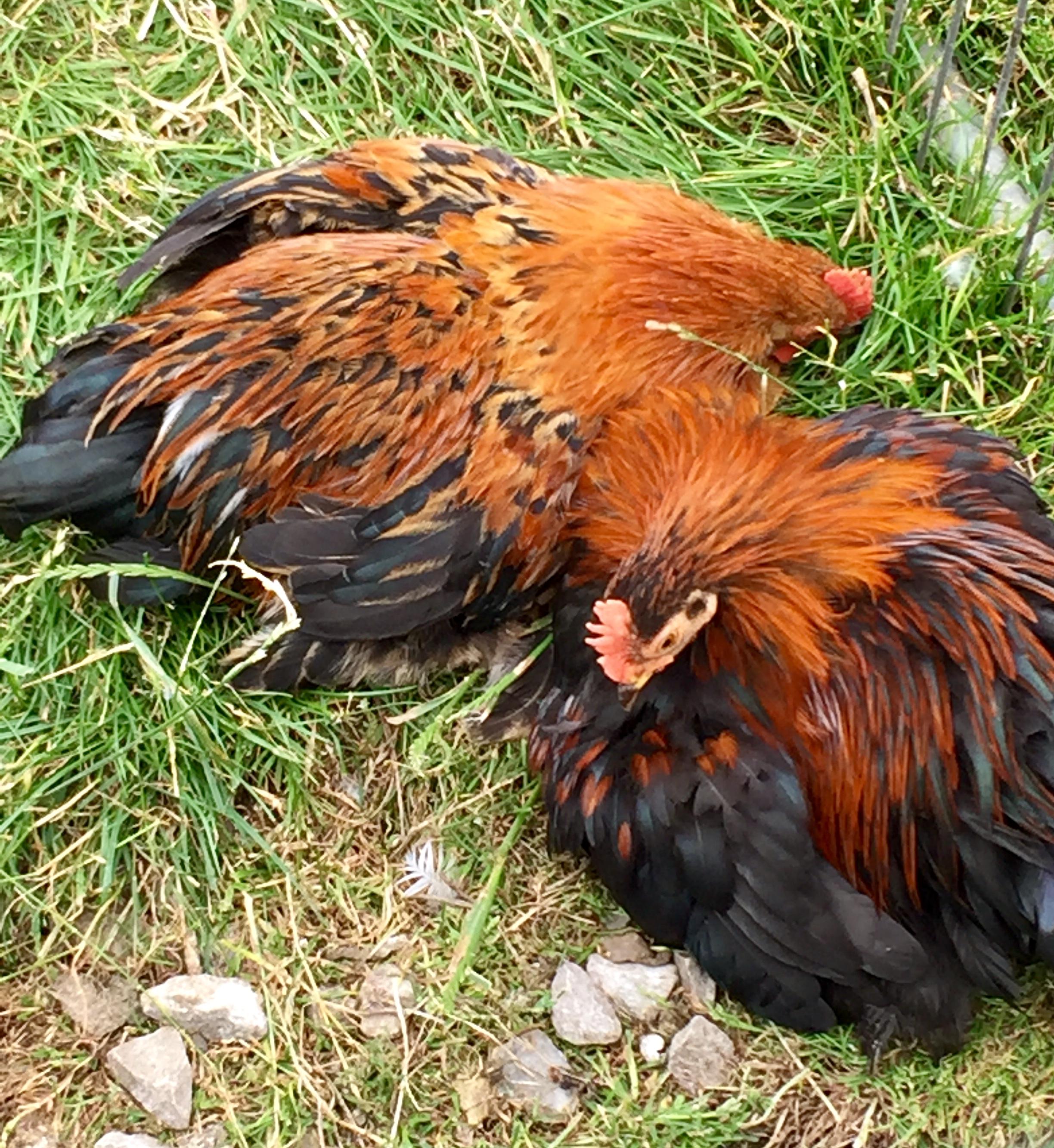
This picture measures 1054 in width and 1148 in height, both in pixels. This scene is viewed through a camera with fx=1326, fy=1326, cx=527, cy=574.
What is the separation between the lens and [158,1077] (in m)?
2.50

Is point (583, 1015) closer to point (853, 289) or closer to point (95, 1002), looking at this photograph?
point (95, 1002)

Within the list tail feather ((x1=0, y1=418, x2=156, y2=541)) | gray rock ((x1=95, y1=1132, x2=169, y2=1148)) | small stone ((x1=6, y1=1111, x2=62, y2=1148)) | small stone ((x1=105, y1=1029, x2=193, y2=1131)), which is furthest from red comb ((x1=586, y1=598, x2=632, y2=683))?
small stone ((x1=6, y1=1111, x2=62, y2=1148))

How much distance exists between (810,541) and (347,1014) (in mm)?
1284

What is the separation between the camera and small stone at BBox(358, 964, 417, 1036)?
2588 mm

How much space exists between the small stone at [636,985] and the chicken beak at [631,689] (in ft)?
1.85

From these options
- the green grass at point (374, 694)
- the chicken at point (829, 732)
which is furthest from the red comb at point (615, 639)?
the green grass at point (374, 694)

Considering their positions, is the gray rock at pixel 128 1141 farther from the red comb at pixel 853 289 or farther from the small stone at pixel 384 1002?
the red comb at pixel 853 289

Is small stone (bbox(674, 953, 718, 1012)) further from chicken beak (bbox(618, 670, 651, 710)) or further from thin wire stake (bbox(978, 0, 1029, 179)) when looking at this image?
thin wire stake (bbox(978, 0, 1029, 179))

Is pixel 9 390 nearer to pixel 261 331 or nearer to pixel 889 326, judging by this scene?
pixel 261 331

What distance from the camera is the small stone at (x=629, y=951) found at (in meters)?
2.65

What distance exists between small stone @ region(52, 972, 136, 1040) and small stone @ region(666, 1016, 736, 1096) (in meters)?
1.07

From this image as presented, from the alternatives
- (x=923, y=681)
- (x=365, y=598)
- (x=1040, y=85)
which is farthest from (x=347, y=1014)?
(x=1040, y=85)

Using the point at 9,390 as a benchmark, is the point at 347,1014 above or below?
below

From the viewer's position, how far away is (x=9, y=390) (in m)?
3.02
